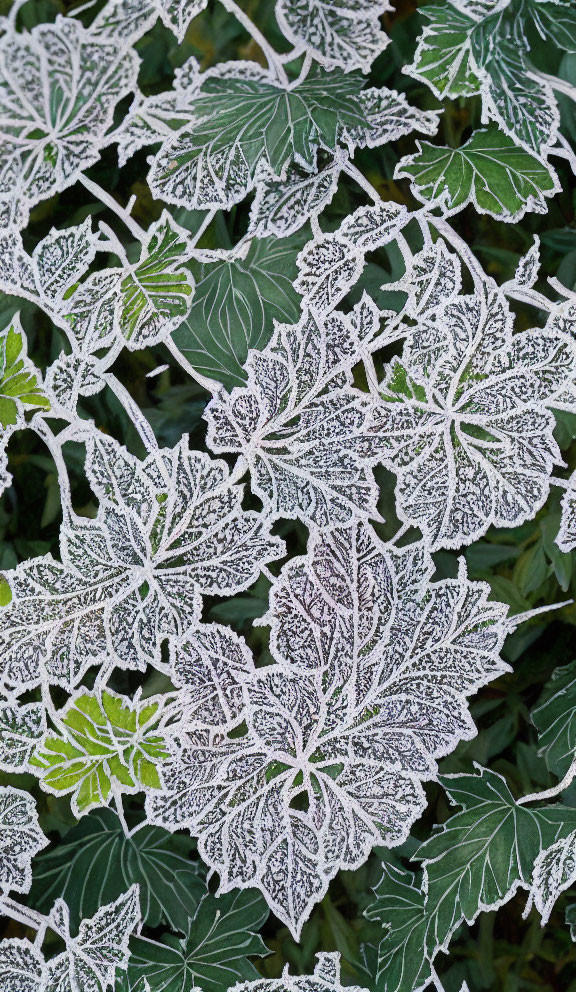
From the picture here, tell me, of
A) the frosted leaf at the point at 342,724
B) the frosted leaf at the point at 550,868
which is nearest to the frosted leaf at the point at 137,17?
the frosted leaf at the point at 342,724

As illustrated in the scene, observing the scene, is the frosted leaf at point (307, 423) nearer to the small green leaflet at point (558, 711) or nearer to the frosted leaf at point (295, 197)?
the frosted leaf at point (295, 197)

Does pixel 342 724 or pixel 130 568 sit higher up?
pixel 130 568

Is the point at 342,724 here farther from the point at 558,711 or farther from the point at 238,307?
the point at 238,307

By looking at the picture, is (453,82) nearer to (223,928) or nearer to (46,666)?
(46,666)

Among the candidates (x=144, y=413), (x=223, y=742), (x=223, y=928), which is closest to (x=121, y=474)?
(x=144, y=413)

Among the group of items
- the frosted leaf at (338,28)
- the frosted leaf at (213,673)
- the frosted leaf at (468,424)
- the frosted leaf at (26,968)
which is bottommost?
the frosted leaf at (26,968)

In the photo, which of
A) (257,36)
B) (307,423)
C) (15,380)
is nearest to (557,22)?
(257,36)
